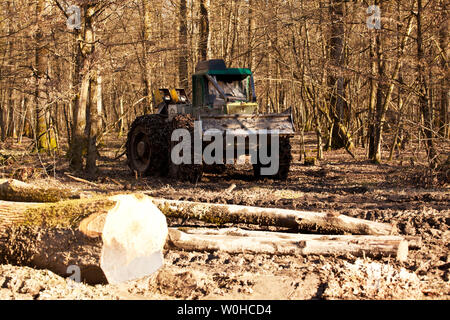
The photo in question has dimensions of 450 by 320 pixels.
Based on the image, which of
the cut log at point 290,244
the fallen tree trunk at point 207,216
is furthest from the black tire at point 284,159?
the cut log at point 290,244

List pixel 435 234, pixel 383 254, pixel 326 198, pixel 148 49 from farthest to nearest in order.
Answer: pixel 148 49 < pixel 326 198 < pixel 435 234 < pixel 383 254

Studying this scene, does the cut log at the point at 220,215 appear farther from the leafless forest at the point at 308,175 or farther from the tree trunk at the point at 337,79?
the tree trunk at the point at 337,79

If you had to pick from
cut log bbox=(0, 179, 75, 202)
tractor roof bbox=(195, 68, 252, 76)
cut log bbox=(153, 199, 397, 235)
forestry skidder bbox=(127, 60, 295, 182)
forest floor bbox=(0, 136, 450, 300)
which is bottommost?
forest floor bbox=(0, 136, 450, 300)

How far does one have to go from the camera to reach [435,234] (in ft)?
20.3

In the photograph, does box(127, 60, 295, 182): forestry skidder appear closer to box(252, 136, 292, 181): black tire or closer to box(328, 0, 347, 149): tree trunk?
box(252, 136, 292, 181): black tire

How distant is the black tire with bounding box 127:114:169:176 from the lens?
12898mm

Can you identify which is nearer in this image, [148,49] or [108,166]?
[108,166]

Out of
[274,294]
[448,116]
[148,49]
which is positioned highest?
[148,49]

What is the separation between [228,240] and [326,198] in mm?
3705

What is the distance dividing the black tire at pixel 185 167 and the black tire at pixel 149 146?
0.92 metres

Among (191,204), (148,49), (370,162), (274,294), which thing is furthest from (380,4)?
(274,294)

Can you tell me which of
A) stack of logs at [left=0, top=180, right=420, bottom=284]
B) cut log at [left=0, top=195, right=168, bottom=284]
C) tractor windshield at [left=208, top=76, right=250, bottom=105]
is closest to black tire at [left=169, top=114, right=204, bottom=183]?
tractor windshield at [left=208, top=76, right=250, bottom=105]

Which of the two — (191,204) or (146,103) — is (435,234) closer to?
(191,204)

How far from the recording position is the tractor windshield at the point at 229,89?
41.0ft
